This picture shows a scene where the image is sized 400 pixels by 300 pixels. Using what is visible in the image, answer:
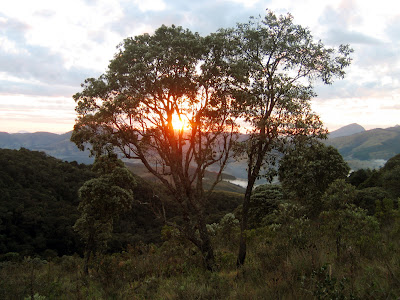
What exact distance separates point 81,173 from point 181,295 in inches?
3970

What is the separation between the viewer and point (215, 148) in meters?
14.6

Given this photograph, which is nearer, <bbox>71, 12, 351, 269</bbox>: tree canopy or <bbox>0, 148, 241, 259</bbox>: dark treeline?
<bbox>71, 12, 351, 269</bbox>: tree canopy

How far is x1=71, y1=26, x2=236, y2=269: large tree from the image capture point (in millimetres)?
11914

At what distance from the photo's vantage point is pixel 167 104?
12859 millimetres

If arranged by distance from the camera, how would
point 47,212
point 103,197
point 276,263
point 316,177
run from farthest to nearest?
point 47,212 < point 316,177 < point 103,197 < point 276,263

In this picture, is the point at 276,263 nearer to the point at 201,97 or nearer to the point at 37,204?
the point at 201,97

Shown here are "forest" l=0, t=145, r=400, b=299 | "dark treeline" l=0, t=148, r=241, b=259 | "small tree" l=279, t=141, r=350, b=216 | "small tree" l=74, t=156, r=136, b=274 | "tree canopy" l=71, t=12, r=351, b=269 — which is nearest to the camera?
"forest" l=0, t=145, r=400, b=299

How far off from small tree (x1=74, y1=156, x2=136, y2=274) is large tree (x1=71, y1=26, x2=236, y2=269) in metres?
10.3

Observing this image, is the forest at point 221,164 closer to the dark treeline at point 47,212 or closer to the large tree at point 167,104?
the large tree at point 167,104

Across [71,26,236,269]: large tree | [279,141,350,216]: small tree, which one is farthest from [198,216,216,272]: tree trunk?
[279,141,350,216]: small tree

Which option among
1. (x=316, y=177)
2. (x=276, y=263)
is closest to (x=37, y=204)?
(x=316, y=177)

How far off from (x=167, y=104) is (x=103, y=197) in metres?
13.5

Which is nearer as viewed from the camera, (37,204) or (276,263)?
(276,263)

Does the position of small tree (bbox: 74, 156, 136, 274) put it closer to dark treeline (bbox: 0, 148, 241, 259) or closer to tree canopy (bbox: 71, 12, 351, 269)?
tree canopy (bbox: 71, 12, 351, 269)
